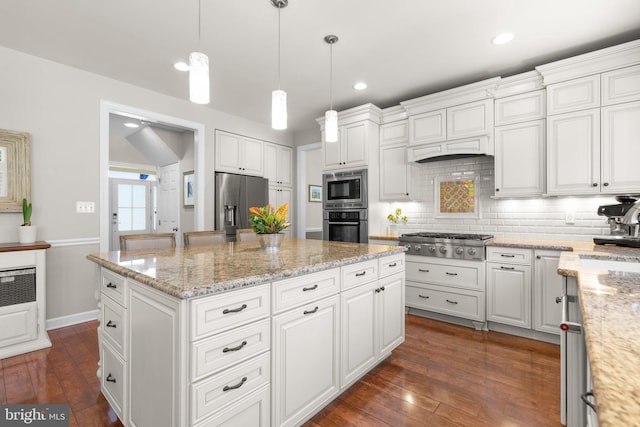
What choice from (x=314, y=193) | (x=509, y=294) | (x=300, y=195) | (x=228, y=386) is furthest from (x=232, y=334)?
(x=314, y=193)

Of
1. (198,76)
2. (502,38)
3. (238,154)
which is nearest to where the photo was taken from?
(198,76)

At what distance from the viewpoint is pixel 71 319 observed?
10.6 feet

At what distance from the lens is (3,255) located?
2496mm

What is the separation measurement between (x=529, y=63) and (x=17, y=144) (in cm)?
493

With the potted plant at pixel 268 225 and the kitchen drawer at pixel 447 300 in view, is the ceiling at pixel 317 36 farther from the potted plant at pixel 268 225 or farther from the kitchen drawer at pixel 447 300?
the kitchen drawer at pixel 447 300

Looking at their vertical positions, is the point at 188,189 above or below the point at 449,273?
above

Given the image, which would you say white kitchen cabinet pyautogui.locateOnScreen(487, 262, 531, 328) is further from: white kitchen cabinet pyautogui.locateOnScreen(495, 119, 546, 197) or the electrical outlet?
the electrical outlet

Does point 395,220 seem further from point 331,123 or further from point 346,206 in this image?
point 331,123

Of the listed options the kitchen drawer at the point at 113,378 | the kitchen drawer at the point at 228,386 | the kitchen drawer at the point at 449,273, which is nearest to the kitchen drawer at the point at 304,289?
the kitchen drawer at the point at 228,386

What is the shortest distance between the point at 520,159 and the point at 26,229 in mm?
4662

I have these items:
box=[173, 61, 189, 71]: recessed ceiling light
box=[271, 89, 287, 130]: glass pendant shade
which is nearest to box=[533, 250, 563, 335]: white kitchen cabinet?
box=[271, 89, 287, 130]: glass pendant shade

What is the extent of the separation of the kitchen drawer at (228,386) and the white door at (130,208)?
6653mm

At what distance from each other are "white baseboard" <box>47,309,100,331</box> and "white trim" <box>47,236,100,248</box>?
0.73 meters

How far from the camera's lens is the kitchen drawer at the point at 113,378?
159 centimetres
